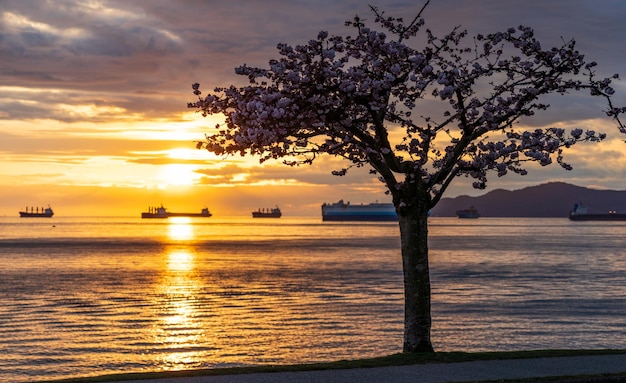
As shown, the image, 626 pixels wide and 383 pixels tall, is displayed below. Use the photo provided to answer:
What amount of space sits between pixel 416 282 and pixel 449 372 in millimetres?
4381

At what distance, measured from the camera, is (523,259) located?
294 feet

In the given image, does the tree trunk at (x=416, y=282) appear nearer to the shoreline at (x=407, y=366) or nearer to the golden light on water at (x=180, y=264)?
the shoreline at (x=407, y=366)

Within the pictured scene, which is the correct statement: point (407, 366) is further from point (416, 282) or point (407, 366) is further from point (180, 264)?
point (180, 264)

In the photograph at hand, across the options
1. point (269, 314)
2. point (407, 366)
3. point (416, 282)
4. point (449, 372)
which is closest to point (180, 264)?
point (269, 314)

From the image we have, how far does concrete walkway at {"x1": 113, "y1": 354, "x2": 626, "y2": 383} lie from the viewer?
15305 millimetres

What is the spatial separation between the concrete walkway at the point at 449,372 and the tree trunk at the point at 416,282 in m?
3.14

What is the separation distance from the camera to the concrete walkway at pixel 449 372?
1530 cm

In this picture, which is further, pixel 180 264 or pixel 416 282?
pixel 180 264

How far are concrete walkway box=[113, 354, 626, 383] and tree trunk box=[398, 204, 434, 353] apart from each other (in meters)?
3.14

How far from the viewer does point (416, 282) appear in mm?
20281

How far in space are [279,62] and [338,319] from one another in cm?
1978

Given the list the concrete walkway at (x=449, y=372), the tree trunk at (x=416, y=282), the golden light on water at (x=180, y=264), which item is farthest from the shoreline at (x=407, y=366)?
the golden light on water at (x=180, y=264)

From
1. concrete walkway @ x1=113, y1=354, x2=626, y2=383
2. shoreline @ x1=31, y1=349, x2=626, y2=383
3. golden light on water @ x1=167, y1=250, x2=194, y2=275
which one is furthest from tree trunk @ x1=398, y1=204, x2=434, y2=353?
golden light on water @ x1=167, y1=250, x2=194, y2=275

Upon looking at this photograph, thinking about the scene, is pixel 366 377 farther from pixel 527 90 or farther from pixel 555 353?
pixel 527 90
